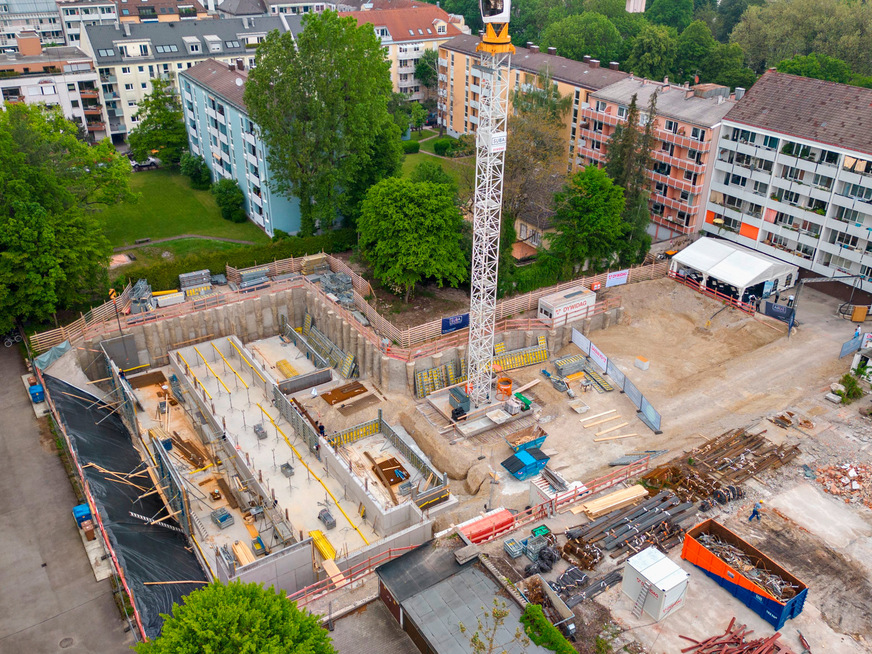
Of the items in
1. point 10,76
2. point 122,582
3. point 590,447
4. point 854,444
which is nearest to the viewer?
point 122,582

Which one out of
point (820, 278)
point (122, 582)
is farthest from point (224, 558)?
point (820, 278)

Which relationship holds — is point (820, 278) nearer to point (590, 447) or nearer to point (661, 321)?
point (661, 321)

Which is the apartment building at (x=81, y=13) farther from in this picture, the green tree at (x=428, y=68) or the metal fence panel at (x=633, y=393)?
the metal fence panel at (x=633, y=393)

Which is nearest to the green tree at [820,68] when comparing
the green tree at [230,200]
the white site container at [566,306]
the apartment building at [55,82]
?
the white site container at [566,306]

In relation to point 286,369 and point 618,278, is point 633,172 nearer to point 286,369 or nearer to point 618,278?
point 618,278

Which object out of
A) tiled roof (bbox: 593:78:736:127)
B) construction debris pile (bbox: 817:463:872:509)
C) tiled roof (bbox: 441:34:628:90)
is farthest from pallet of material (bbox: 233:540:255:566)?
tiled roof (bbox: 441:34:628:90)
